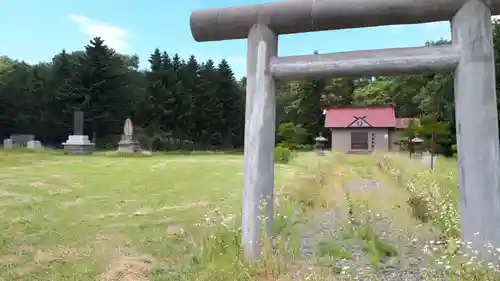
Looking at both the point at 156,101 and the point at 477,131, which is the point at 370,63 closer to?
the point at 477,131

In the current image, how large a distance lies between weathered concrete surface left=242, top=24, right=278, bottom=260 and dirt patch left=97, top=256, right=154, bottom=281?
936 millimetres

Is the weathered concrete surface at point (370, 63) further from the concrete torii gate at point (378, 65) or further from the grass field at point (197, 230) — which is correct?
the grass field at point (197, 230)

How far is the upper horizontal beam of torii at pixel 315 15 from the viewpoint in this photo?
3.21 m

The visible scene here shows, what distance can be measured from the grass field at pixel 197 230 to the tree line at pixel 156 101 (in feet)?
73.8

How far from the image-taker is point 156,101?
108 ft

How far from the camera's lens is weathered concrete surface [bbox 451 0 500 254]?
9.78ft

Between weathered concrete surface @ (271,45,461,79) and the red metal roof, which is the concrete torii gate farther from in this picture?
the red metal roof

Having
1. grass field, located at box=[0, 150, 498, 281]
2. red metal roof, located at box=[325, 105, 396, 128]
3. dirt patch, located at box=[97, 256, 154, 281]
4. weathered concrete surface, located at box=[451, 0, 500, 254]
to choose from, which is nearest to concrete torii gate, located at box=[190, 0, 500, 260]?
weathered concrete surface, located at box=[451, 0, 500, 254]

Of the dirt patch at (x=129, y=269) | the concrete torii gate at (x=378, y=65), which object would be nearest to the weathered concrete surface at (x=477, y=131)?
the concrete torii gate at (x=378, y=65)

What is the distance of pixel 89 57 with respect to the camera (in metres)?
32.7

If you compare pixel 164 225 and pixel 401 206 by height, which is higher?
pixel 401 206

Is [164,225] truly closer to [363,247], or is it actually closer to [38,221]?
[38,221]

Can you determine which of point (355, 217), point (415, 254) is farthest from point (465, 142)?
point (355, 217)

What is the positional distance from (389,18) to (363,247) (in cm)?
227
